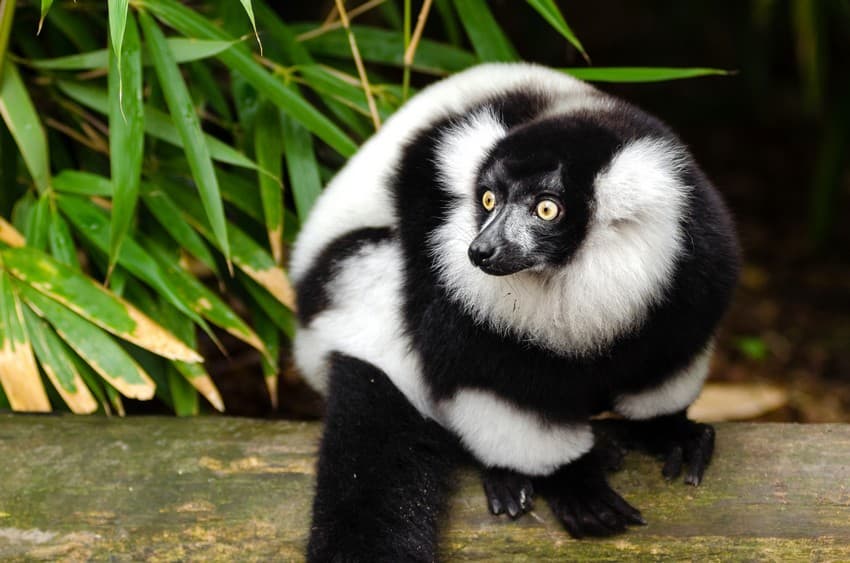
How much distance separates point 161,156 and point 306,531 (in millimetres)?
1552

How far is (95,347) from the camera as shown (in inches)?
120

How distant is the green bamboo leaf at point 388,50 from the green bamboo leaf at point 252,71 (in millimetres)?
468

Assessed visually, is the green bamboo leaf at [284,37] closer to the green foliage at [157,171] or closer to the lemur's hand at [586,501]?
the green foliage at [157,171]

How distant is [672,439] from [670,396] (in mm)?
138

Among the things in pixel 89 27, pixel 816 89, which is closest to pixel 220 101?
pixel 89 27

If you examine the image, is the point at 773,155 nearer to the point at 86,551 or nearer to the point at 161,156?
the point at 161,156

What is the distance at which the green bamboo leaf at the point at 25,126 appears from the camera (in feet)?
10.6

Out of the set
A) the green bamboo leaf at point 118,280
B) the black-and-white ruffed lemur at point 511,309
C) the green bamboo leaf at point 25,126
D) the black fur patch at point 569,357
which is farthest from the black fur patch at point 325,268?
the green bamboo leaf at point 25,126

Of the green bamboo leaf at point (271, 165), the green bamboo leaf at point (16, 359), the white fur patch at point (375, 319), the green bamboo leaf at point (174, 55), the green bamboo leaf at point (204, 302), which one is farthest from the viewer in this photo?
the green bamboo leaf at point (271, 165)

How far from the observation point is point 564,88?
2881mm

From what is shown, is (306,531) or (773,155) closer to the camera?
(306,531)

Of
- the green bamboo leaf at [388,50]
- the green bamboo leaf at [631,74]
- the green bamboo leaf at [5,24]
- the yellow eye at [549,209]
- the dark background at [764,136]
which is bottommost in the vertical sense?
the dark background at [764,136]

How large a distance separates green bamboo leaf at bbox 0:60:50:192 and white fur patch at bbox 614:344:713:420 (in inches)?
77.4

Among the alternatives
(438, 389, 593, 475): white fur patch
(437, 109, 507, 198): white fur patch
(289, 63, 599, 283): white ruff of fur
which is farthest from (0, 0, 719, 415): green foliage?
(438, 389, 593, 475): white fur patch
